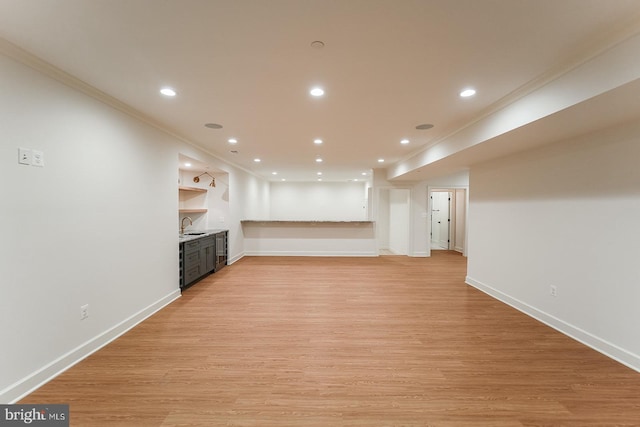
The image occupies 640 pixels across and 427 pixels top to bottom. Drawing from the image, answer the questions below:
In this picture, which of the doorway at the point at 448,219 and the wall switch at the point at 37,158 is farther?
the doorway at the point at 448,219

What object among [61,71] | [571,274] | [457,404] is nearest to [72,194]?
[61,71]

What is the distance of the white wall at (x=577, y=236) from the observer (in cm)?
226

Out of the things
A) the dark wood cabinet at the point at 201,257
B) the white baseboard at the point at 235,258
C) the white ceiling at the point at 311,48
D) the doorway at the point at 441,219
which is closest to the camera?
the white ceiling at the point at 311,48

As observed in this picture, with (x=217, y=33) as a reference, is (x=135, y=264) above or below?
below

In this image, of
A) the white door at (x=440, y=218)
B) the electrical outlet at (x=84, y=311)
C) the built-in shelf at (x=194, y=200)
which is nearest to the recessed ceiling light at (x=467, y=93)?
the electrical outlet at (x=84, y=311)

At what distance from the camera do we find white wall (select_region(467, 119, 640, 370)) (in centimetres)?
226

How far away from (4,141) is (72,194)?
577 mm

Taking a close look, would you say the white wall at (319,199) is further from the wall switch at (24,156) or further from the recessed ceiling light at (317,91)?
the wall switch at (24,156)

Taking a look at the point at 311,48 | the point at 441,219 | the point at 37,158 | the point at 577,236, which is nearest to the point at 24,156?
the point at 37,158

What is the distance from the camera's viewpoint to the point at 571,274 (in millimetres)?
2750

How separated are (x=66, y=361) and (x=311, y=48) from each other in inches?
128

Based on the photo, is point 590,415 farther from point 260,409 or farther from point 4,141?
point 4,141

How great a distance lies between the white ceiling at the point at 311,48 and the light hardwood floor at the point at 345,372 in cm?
252

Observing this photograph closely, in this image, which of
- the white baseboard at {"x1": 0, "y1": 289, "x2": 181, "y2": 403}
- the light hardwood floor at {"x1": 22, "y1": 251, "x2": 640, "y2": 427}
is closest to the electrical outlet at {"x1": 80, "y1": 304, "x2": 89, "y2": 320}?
the white baseboard at {"x1": 0, "y1": 289, "x2": 181, "y2": 403}
